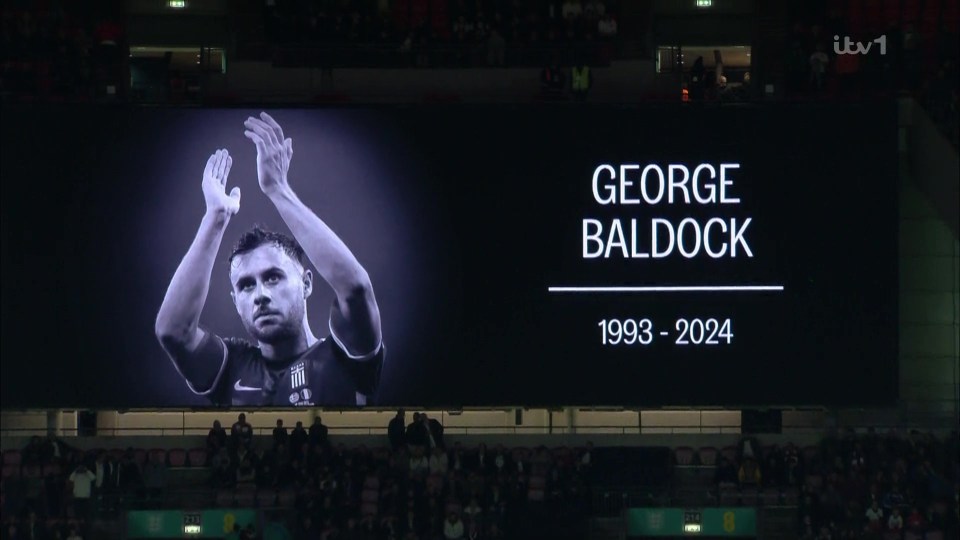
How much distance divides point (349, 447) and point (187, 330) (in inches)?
91.8

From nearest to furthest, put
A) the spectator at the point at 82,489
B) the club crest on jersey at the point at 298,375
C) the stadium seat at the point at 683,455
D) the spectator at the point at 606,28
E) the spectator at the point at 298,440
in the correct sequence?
1. the spectator at the point at 82,489
2. the club crest on jersey at the point at 298,375
3. the spectator at the point at 298,440
4. the stadium seat at the point at 683,455
5. the spectator at the point at 606,28

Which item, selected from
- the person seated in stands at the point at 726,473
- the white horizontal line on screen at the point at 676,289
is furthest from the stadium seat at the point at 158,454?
the person seated in stands at the point at 726,473

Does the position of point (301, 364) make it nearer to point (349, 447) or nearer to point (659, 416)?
point (349, 447)

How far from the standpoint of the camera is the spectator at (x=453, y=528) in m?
22.9

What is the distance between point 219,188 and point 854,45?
7750 mm

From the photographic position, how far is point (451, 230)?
78.1ft

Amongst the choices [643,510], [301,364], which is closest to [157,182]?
[301,364]

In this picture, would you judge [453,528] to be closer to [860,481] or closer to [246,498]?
[246,498]

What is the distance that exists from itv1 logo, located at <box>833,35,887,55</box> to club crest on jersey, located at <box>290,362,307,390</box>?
24.2 feet

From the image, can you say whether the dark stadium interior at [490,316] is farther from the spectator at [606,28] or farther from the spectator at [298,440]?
the spectator at [606,28]

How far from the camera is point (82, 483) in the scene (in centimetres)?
2339

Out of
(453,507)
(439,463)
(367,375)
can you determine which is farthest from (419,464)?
(367,375)

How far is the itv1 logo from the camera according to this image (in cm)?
2553

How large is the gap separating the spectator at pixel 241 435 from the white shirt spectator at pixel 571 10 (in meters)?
6.11
